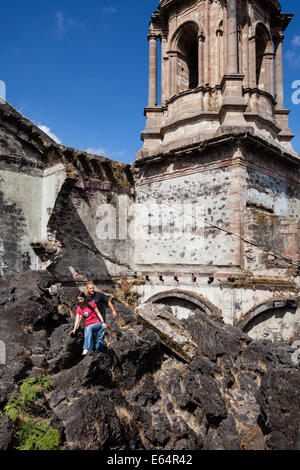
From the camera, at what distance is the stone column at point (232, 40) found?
13.0 metres

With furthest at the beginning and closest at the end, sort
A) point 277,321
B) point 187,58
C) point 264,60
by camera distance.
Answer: point 187,58, point 264,60, point 277,321

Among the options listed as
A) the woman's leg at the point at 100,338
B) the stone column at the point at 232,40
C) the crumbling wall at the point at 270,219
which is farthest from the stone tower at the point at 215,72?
the woman's leg at the point at 100,338

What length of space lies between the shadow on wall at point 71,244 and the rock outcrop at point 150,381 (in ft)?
10.2

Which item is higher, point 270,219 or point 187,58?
point 187,58

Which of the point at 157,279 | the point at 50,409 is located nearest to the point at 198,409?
the point at 50,409

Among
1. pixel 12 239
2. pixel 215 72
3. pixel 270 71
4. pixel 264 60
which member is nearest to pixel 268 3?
pixel 264 60

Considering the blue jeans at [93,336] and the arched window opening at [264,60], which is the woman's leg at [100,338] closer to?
the blue jeans at [93,336]

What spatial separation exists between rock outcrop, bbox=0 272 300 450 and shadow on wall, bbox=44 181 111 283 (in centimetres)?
312

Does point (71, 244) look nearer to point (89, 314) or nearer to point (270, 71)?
point (89, 314)

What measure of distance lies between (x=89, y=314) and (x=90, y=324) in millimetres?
223

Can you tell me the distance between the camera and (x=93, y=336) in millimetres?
6781

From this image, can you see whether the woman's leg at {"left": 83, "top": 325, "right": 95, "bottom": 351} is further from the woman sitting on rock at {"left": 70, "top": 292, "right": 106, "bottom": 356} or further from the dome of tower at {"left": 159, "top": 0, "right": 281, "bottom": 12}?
the dome of tower at {"left": 159, "top": 0, "right": 281, "bottom": 12}

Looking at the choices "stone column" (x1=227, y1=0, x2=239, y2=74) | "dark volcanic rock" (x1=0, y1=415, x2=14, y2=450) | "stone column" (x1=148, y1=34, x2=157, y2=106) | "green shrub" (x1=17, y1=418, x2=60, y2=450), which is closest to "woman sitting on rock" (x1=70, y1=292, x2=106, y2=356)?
"green shrub" (x1=17, y1=418, x2=60, y2=450)
